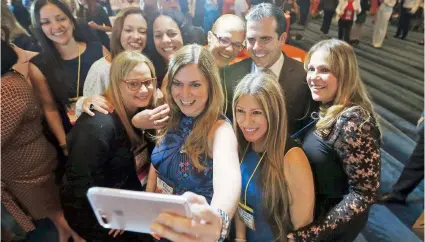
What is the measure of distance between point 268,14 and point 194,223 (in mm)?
656

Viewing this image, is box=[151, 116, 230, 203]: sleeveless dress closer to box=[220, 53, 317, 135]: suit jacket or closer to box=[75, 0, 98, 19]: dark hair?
box=[220, 53, 317, 135]: suit jacket

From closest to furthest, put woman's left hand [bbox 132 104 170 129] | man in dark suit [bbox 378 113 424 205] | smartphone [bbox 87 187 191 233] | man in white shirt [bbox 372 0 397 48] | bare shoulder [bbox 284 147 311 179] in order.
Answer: smartphone [bbox 87 187 191 233]
bare shoulder [bbox 284 147 311 179]
woman's left hand [bbox 132 104 170 129]
man in white shirt [bbox 372 0 397 48]
man in dark suit [bbox 378 113 424 205]

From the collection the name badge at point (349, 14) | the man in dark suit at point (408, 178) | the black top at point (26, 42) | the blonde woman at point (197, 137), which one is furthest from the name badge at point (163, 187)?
the man in dark suit at point (408, 178)

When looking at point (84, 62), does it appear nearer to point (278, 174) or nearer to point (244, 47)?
point (244, 47)

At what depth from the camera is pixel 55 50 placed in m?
1.11

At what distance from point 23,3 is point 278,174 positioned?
0.95 metres

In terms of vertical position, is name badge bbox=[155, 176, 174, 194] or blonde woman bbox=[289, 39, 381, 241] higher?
blonde woman bbox=[289, 39, 381, 241]

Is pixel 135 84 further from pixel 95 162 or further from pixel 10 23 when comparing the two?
pixel 10 23

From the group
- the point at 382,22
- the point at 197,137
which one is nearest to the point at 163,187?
the point at 197,137

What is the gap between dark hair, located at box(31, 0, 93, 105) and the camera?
1060 millimetres

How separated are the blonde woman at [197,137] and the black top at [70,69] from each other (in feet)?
1.15

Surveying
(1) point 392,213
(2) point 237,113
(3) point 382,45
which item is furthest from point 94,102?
(1) point 392,213

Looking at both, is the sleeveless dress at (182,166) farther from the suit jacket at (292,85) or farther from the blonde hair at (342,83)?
the blonde hair at (342,83)

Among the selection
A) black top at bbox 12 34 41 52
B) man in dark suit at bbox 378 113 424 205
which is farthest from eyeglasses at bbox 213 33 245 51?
man in dark suit at bbox 378 113 424 205
